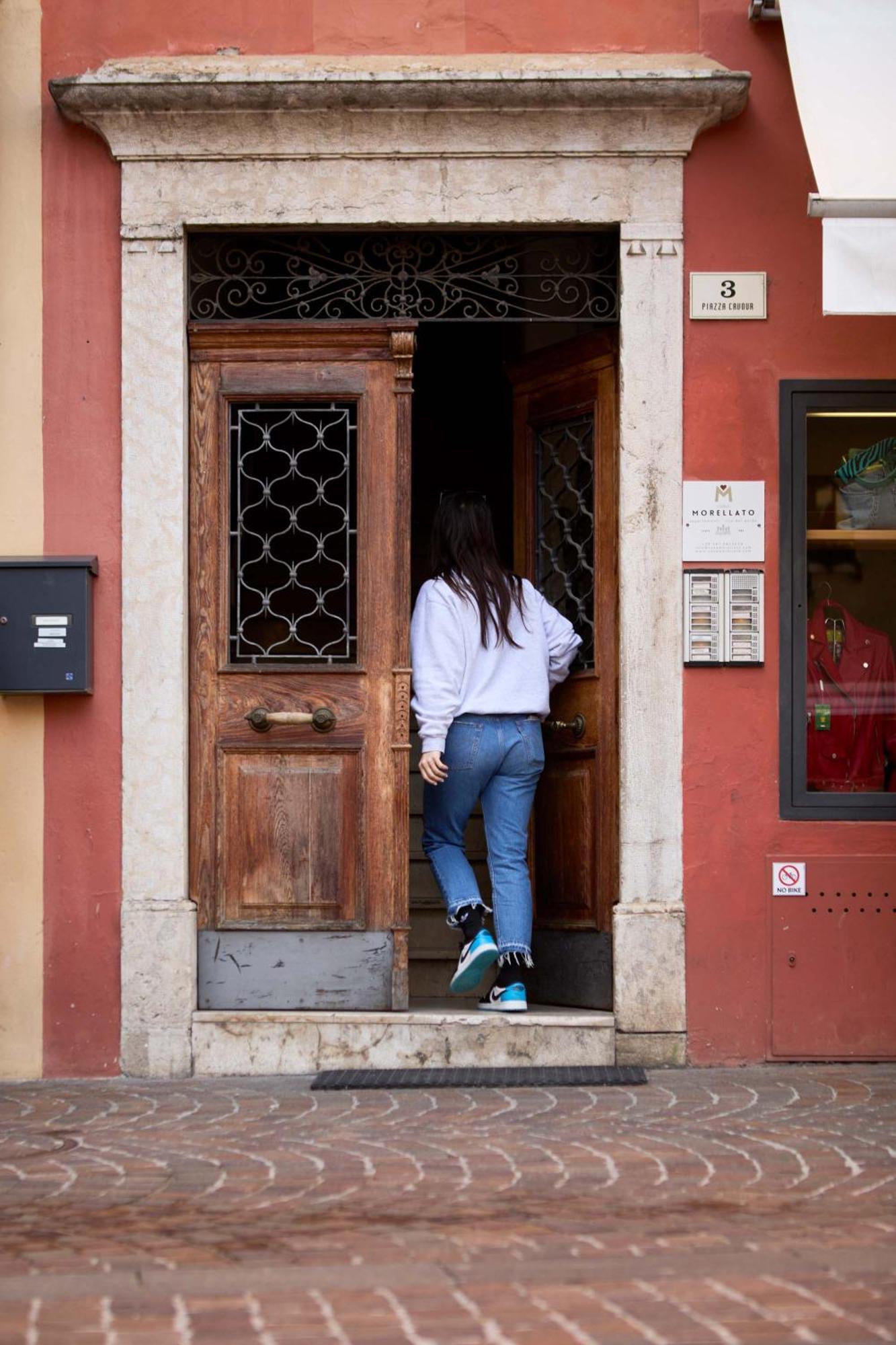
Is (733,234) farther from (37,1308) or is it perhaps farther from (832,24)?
(37,1308)

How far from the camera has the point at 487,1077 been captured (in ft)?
23.6

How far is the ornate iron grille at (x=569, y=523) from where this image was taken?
8109 mm

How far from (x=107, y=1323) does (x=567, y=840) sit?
424cm

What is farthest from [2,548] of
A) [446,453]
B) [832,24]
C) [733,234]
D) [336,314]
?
[446,453]

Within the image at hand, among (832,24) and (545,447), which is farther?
(545,447)

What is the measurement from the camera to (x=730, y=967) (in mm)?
7551

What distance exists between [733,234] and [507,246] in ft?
3.06

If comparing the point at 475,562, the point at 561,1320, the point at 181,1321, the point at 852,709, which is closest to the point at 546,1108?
the point at 852,709

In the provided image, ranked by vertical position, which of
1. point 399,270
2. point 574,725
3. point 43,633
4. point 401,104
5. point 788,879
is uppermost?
point 401,104

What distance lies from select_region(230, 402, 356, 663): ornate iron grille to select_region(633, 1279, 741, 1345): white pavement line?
3844mm

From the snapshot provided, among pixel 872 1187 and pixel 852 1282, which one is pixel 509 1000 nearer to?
pixel 872 1187

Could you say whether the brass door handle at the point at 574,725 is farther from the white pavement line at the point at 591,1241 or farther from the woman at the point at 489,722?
the white pavement line at the point at 591,1241

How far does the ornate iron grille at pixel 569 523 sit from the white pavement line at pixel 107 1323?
4.26 metres

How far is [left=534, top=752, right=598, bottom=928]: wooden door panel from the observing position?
7977 mm
